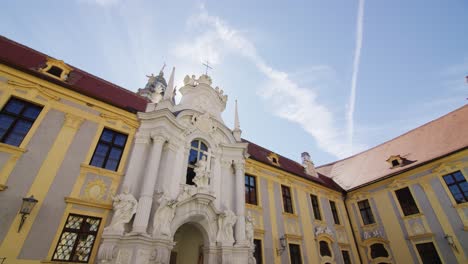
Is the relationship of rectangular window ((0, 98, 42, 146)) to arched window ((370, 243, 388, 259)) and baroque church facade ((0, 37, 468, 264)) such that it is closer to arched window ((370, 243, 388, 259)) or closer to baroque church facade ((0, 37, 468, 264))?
baroque church facade ((0, 37, 468, 264))

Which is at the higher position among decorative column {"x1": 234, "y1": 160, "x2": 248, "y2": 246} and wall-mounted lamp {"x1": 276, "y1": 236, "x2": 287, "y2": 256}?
decorative column {"x1": 234, "y1": 160, "x2": 248, "y2": 246}

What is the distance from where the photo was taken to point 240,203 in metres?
10.7

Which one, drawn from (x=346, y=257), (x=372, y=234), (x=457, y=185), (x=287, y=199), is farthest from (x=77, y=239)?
(x=457, y=185)

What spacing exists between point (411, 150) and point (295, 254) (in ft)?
40.1

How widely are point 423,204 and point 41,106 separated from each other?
20414 mm

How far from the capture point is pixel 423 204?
44.9 ft

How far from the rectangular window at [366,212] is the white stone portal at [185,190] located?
1083cm

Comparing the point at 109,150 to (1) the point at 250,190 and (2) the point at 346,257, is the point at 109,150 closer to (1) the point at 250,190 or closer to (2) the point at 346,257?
(1) the point at 250,190

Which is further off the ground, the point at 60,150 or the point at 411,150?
the point at 411,150

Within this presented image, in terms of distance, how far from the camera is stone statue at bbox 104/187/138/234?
7090 mm

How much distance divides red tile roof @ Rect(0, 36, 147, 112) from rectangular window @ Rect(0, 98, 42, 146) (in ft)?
4.14

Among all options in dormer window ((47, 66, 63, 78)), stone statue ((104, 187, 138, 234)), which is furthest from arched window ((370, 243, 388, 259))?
dormer window ((47, 66, 63, 78))

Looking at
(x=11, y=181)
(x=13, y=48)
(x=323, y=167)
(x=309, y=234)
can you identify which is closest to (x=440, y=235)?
(x=309, y=234)

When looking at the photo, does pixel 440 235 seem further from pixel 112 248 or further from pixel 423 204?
pixel 112 248
